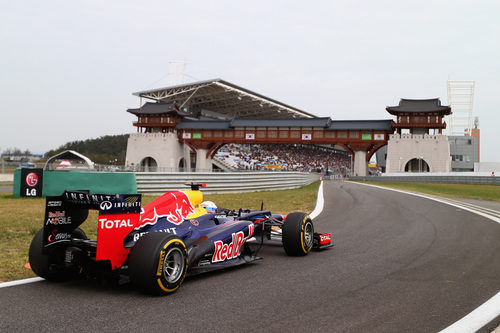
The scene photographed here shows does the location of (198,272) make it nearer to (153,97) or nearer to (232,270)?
(232,270)

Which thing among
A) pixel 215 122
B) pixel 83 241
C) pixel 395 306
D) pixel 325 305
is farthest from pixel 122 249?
pixel 215 122

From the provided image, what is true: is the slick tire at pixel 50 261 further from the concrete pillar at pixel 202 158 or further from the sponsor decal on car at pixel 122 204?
the concrete pillar at pixel 202 158

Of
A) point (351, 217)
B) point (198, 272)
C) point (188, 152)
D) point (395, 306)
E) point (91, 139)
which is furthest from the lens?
point (91, 139)

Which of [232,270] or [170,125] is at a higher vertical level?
[170,125]

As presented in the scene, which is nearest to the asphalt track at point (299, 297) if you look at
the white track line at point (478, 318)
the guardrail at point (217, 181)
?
the white track line at point (478, 318)

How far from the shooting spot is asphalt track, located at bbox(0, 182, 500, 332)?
3494 millimetres

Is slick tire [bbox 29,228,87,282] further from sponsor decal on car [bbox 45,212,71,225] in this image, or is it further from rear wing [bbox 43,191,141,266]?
sponsor decal on car [bbox 45,212,71,225]

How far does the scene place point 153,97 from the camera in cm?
7325

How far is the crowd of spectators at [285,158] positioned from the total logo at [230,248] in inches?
2485

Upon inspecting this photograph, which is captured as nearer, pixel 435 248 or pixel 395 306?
pixel 395 306

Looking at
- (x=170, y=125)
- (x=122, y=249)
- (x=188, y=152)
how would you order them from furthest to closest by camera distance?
(x=188, y=152) → (x=170, y=125) → (x=122, y=249)

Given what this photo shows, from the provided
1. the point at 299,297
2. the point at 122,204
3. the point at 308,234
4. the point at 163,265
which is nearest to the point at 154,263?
the point at 163,265

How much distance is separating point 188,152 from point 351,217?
6294 cm

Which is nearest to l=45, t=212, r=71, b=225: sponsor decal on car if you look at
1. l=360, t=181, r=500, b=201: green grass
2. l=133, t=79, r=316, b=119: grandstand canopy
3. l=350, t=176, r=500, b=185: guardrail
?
l=360, t=181, r=500, b=201: green grass
